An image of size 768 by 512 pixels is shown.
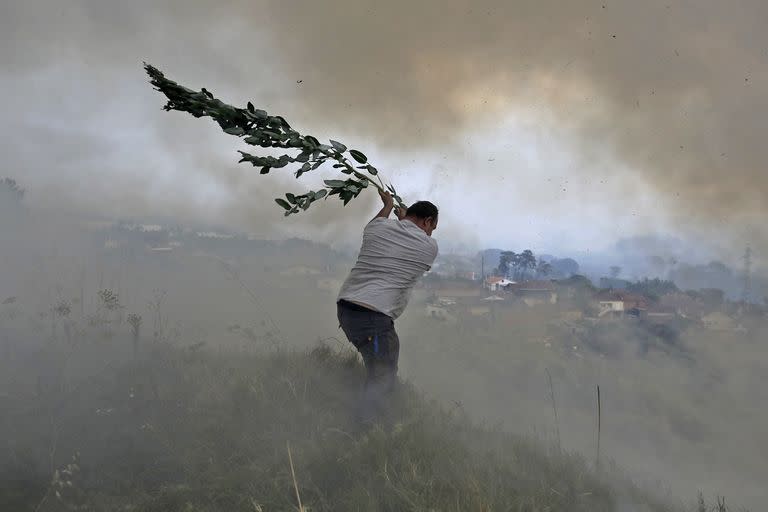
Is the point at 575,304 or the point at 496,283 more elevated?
the point at 496,283

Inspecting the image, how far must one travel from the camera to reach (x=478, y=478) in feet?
12.0

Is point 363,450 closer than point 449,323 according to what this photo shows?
Yes

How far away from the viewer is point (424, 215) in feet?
14.7

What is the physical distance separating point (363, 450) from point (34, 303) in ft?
19.9

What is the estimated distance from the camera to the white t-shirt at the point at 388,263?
428 centimetres

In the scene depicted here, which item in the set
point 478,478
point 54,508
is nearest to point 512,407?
point 478,478

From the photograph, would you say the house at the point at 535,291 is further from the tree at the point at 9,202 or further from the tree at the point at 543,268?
the tree at the point at 9,202

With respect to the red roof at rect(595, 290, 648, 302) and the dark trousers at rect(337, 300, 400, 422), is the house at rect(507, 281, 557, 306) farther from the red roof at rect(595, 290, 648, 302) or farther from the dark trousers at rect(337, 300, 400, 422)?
the dark trousers at rect(337, 300, 400, 422)

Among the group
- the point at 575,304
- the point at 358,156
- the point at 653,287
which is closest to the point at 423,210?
the point at 358,156

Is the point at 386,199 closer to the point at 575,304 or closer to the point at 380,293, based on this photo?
the point at 380,293

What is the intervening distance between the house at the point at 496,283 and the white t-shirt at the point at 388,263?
8.12m

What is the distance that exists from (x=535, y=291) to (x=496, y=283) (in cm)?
86

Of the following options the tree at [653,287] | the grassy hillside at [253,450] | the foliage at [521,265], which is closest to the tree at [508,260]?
the foliage at [521,265]

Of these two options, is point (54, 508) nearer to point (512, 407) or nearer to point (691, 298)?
point (512, 407)
